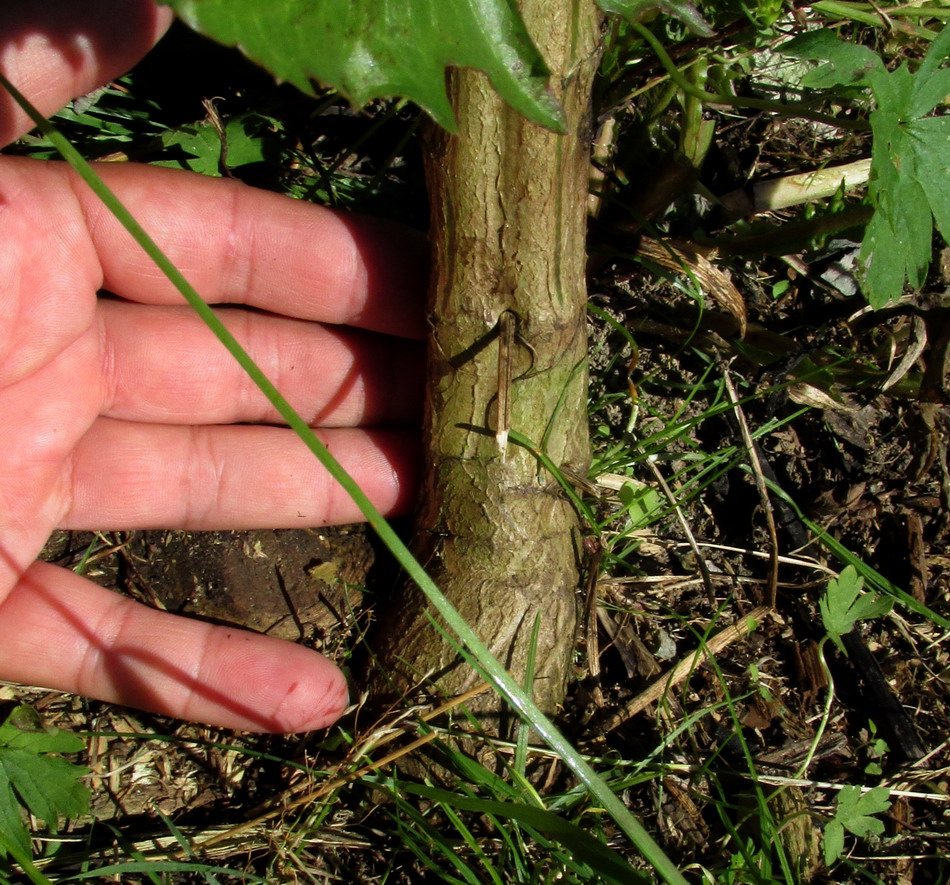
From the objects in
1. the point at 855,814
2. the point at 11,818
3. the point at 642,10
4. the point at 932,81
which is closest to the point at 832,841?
the point at 855,814

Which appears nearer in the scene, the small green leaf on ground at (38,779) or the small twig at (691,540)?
the small green leaf on ground at (38,779)

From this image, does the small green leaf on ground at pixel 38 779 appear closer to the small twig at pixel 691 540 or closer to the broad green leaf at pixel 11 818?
the broad green leaf at pixel 11 818

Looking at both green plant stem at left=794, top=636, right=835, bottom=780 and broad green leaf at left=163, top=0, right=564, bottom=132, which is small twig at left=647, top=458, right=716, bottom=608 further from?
broad green leaf at left=163, top=0, right=564, bottom=132

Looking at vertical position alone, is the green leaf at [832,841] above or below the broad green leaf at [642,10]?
below

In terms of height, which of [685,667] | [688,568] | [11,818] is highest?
[688,568]

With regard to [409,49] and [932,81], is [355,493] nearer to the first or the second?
[409,49]

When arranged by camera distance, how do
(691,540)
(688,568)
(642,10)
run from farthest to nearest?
(688,568)
(691,540)
(642,10)

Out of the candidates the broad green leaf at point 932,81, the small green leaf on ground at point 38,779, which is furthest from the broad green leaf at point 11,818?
the broad green leaf at point 932,81

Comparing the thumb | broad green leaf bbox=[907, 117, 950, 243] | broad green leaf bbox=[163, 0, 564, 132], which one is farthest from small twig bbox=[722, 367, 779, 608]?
the thumb
